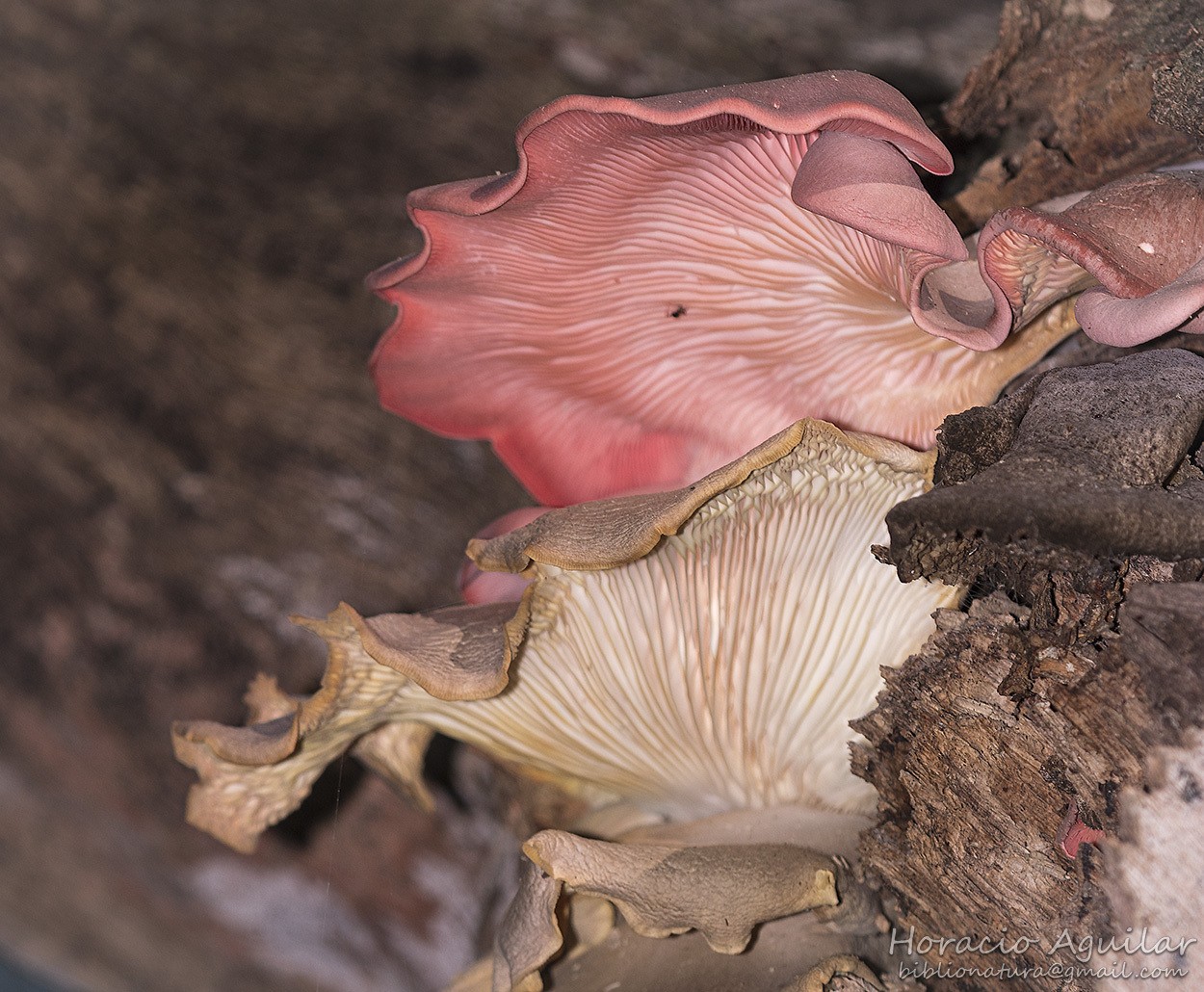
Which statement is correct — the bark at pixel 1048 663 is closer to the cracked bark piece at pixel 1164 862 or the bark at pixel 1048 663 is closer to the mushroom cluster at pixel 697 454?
the cracked bark piece at pixel 1164 862

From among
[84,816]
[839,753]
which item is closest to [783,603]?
[839,753]

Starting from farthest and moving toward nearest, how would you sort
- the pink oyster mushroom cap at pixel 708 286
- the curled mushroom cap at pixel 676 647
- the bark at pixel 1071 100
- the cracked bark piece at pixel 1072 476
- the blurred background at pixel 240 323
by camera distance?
the blurred background at pixel 240 323
the bark at pixel 1071 100
the curled mushroom cap at pixel 676 647
the pink oyster mushroom cap at pixel 708 286
the cracked bark piece at pixel 1072 476

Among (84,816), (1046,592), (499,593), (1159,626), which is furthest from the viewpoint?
(84,816)

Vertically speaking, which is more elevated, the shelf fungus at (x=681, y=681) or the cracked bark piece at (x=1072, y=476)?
the cracked bark piece at (x=1072, y=476)

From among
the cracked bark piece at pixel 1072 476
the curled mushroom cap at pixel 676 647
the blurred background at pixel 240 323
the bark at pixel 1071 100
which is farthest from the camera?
the blurred background at pixel 240 323

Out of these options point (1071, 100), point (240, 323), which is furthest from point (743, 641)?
point (240, 323)

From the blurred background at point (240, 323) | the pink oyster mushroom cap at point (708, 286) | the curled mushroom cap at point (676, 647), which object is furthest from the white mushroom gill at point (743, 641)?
the blurred background at point (240, 323)

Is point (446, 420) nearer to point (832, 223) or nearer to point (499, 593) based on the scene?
point (499, 593)
